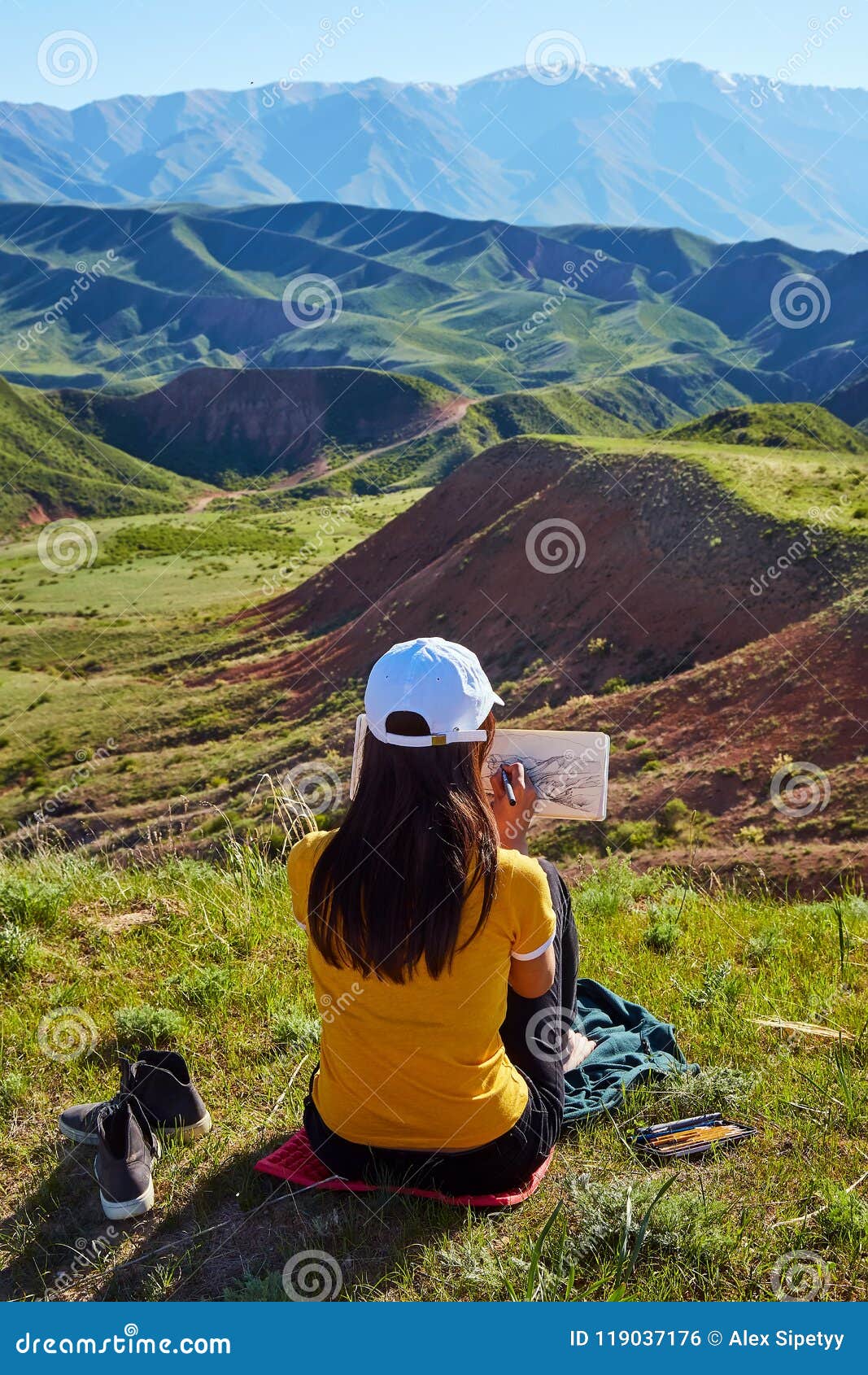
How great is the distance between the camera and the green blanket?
341cm

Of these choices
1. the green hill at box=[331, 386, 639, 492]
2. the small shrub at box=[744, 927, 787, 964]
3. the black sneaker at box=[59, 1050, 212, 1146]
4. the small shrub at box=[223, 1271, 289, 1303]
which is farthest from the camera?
the green hill at box=[331, 386, 639, 492]

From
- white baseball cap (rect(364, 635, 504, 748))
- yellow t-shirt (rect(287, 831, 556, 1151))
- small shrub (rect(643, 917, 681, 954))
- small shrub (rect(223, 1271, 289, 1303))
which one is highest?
white baseball cap (rect(364, 635, 504, 748))

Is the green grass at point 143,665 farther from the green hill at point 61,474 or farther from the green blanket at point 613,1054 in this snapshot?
the green blanket at point 613,1054

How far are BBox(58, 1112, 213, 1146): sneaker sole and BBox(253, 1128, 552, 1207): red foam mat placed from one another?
0.29 metres

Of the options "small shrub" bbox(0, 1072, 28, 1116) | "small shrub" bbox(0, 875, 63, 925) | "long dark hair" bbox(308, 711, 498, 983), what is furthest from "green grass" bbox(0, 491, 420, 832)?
"long dark hair" bbox(308, 711, 498, 983)

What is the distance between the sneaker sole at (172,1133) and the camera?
3.38m

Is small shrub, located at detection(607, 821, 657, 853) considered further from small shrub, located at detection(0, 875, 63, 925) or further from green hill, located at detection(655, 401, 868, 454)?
green hill, located at detection(655, 401, 868, 454)

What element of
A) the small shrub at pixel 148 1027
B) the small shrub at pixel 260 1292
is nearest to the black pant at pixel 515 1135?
the small shrub at pixel 260 1292

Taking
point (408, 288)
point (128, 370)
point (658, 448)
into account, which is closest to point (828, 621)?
point (658, 448)

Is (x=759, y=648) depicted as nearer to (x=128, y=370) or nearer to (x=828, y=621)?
(x=828, y=621)

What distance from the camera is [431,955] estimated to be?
2623 millimetres

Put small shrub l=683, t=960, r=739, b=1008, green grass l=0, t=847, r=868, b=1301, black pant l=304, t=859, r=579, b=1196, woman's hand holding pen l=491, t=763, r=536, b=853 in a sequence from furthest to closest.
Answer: small shrub l=683, t=960, r=739, b=1008, woman's hand holding pen l=491, t=763, r=536, b=853, black pant l=304, t=859, r=579, b=1196, green grass l=0, t=847, r=868, b=1301

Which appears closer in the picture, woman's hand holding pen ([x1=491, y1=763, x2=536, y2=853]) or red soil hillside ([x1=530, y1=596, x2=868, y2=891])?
woman's hand holding pen ([x1=491, y1=763, x2=536, y2=853])

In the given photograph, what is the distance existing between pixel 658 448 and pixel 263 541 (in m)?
37.3
